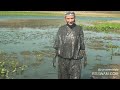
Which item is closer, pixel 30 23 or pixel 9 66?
pixel 9 66

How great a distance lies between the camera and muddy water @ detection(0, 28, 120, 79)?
21.1 ft

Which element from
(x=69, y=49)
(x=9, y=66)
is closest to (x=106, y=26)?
(x=69, y=49)

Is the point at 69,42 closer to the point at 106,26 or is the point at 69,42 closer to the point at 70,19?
the point at 70,19

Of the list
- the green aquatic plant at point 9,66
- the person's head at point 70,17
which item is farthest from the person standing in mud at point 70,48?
the green aquatic plant at point 9,66

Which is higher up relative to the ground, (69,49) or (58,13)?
(58,13)

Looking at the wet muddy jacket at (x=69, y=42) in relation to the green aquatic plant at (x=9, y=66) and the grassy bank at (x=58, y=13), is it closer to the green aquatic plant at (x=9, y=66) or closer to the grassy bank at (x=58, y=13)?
the grassy bank at (x=58, y=13)

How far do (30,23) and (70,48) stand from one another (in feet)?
3.78

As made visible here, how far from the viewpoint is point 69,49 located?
6.29 meters

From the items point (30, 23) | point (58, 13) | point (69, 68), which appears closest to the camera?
point (69, 68)

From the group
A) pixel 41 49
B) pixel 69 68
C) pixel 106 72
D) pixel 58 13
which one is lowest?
pixel 106 72

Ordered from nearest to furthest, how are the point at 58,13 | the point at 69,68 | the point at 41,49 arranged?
the point at 69,68
the point at 58,13
the point at 41,49
